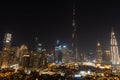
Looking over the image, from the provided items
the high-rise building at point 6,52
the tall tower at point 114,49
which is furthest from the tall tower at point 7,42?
the tall tower at point 114,49

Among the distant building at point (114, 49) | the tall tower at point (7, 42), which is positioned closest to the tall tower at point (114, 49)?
the distant building at point (114, 49)

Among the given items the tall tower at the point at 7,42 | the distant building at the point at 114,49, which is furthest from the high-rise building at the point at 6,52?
the distant building at the point at 114,49

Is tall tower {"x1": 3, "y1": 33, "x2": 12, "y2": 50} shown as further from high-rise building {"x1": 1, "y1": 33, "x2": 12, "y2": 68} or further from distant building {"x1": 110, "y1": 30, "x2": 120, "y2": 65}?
distant building {"x1": 110, "y1": 30, "x2": 120, "y2": 65}

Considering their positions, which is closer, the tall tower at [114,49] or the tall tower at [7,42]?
the tall tower at [7,42]

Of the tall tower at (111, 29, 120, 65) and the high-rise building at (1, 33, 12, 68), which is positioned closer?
the high-rise building at (1, 33, 12, 68)

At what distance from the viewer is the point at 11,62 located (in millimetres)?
93750

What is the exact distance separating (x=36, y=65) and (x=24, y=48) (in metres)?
14.5

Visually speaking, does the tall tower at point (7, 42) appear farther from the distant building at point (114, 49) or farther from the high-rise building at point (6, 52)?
the distant building at point (114, 49)

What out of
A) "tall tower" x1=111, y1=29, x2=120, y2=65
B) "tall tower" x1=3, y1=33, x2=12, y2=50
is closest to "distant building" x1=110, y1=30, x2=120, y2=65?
"tall tower" x1=111, y1=29, x2=120, y2=65

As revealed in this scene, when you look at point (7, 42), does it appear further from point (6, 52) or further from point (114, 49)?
point (114, 49)

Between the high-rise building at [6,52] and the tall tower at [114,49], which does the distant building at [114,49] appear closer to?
the tall tower at [114,49]

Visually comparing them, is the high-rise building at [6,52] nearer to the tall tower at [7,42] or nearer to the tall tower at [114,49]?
the tall tower at [7,42]

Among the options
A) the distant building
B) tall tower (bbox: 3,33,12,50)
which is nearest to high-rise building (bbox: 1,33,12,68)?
tall tower (bbox: 3,33,12,50)

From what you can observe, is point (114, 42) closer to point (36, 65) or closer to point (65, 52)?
point (65, 52)
